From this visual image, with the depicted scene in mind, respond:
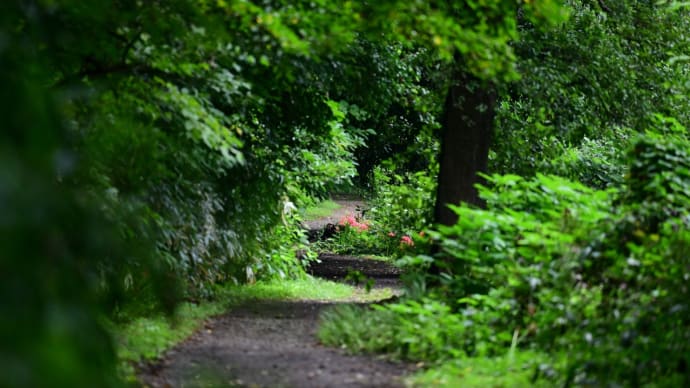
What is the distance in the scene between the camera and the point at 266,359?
Result: 814 cm

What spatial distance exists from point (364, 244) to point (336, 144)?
8.28 metres

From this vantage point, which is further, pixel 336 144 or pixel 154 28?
pixel 336 144

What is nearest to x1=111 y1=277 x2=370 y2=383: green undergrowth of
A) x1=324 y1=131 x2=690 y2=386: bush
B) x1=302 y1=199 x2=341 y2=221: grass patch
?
x1=324 y1=131 x2=690 y2=386: bush

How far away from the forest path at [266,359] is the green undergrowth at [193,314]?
16cm

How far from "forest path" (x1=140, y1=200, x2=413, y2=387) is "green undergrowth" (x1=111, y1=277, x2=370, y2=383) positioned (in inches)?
6.1

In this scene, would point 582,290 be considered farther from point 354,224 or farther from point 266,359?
point 354,224

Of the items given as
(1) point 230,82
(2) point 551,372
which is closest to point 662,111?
(1) point 230,82

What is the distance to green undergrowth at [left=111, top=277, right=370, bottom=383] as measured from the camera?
799 cm

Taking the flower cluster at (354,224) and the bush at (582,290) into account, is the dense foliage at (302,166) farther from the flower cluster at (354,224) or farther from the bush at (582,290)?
the flower cluster at (354,224)

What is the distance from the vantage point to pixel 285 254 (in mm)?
17031

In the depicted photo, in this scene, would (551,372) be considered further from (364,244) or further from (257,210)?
(364,244)


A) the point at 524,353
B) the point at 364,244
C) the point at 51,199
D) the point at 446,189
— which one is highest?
the point at 51,199

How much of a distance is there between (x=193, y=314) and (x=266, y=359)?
113 inches

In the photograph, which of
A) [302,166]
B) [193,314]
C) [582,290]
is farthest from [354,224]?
[582,290]
